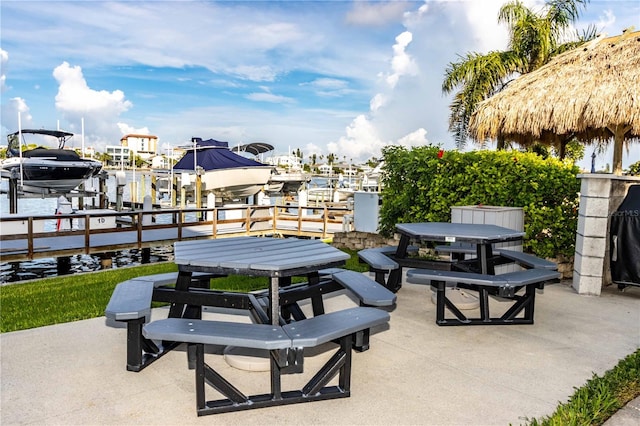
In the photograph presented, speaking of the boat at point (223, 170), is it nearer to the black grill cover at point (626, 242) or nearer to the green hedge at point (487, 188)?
the green hedge at point (487, 188)

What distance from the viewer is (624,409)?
2729 mm

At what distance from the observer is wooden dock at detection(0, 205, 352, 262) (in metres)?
10.5

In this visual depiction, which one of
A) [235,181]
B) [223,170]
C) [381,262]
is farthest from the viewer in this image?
[235,181]

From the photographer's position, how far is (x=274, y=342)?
8.02 ft

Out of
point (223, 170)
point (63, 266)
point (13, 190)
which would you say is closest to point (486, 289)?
point (63, 266)

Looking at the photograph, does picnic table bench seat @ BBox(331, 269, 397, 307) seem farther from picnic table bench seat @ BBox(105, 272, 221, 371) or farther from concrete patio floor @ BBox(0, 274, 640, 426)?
picnic table bench seat @ BBox(105, 272, 221, 371)

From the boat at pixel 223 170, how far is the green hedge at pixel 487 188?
11.0m

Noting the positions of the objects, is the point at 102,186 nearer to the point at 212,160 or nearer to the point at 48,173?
the point at 48,173

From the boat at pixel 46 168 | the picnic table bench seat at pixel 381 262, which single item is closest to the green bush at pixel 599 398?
the picnic table bench seat at pixel 381 262

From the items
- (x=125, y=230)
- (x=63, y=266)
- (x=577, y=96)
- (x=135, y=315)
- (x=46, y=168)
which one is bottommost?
(x=63, y=266)

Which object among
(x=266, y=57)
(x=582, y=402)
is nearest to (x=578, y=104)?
(x=582, y=402)

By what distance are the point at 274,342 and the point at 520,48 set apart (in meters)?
15.9

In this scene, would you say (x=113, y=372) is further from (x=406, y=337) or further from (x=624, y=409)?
(x=624, y=409)

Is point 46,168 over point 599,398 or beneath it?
over
